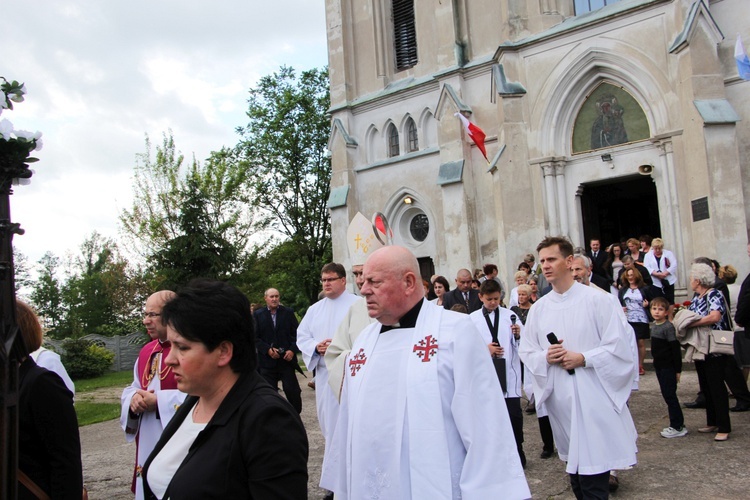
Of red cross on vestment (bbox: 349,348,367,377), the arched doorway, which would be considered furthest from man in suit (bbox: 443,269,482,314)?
the arched doorway

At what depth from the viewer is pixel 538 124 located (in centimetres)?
1889

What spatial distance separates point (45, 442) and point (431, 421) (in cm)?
186

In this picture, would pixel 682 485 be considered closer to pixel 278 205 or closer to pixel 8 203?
pixel 8 203

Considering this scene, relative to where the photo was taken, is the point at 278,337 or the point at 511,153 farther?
the point at 511,153

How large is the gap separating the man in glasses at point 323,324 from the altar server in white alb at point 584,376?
2600 millimetres

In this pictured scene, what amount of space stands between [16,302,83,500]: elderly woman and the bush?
2084cm

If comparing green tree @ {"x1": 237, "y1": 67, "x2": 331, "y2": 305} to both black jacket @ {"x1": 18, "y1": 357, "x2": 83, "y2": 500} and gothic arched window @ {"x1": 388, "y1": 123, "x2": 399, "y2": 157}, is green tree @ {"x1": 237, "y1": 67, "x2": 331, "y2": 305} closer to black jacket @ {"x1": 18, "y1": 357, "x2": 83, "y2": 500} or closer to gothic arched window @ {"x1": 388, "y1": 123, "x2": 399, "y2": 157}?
gothic arched window @ {"x1": 388, "y1": 123, "x2": 399, "y2": 157}

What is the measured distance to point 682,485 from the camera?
5.87 meters

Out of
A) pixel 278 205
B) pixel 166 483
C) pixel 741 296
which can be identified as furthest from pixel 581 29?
pixel 278 205

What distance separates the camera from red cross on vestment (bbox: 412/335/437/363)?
327 cm

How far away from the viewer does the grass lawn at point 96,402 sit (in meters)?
12.9

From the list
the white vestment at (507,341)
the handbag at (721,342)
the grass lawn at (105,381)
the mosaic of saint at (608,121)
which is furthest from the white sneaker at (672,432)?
the grass lawn at (105,381)

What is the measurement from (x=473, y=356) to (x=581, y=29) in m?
17.2

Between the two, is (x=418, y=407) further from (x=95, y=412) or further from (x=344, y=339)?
(x=95, y=412)
